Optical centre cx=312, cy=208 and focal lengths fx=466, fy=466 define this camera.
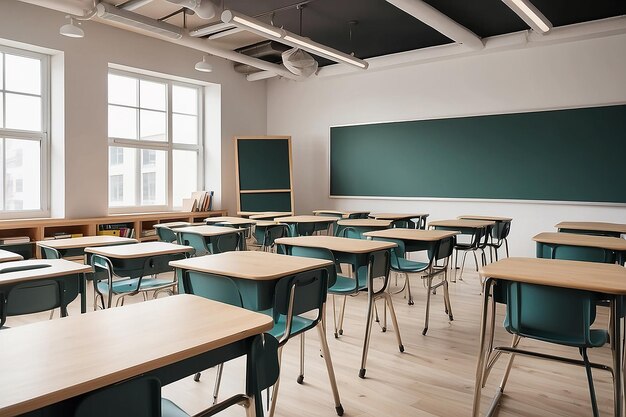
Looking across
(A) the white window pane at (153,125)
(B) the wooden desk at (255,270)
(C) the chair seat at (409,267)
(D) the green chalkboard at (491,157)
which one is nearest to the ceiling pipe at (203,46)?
(A) the white window pane at (153,125)

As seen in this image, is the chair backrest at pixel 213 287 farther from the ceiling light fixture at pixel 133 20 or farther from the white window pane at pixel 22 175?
the white window pane at pixel 22 175

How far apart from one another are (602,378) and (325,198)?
5872mm

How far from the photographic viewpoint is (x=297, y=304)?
7.33ft

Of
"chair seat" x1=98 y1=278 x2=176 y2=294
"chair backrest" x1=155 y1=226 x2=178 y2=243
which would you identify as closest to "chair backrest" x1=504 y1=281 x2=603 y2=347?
"chair seat" x1=98 y1=278 x2=176 y2=294

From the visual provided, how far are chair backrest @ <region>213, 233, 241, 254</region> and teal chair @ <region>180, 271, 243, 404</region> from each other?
6.05 ft

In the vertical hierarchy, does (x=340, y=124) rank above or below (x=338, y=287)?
above

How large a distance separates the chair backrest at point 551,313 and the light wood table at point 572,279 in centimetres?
7

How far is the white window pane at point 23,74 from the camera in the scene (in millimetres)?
5945

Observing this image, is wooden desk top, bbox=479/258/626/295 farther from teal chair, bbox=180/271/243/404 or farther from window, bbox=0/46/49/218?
window, bbox=0/46/49/218

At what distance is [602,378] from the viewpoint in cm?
297

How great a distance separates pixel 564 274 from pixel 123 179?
654 cm

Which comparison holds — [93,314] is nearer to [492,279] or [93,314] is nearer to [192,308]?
[192,308]

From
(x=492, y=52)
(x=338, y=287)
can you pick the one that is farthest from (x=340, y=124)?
(x=338, y=287)

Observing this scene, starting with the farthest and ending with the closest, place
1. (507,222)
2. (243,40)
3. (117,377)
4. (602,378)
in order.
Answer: (243,40), (507,222), (602,378), (117,377)
